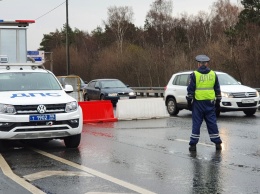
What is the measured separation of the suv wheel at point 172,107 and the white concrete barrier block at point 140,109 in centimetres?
131

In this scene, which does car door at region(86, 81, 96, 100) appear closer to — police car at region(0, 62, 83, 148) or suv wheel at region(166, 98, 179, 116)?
suv wheel at region(166, 98, 179, 116)

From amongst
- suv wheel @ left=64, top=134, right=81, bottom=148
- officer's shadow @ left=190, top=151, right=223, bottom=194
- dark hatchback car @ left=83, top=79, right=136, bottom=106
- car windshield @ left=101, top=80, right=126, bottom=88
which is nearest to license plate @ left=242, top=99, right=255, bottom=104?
officer's shadow @ left=190, top=151, right=223, bottom=194

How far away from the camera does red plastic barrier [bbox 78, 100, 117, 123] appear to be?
15.5 m

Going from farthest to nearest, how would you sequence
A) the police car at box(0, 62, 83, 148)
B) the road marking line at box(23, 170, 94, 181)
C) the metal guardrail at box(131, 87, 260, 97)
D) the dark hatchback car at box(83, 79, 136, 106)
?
the metal guardrail at box(131, 87, 260, 97)
the dark hatchback car at box(83, 79, 136, 106)
the police car at box(0, 62, 83, 148)
the road marking line at box(23, 170, 94, 181)

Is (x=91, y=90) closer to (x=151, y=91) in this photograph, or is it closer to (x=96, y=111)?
(x=96, y=111)

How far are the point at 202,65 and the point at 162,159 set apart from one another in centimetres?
207

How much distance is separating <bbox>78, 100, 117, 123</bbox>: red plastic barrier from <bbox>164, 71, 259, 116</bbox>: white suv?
3055mm

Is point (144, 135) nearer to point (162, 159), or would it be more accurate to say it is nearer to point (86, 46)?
point (162, 159)

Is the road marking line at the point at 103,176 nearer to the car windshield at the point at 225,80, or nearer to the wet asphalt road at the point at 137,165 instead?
the wet asphalt road at the point at 137,165

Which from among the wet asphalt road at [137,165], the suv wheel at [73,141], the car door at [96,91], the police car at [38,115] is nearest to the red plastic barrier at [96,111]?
the wet asphalt road at [137,165]

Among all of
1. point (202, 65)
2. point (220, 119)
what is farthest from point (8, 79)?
point (220, 119)

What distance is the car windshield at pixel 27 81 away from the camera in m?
10.5

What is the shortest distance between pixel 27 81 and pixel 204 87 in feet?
13.1

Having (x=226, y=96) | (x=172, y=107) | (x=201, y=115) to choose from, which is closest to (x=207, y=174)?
(x=201, y=115)
